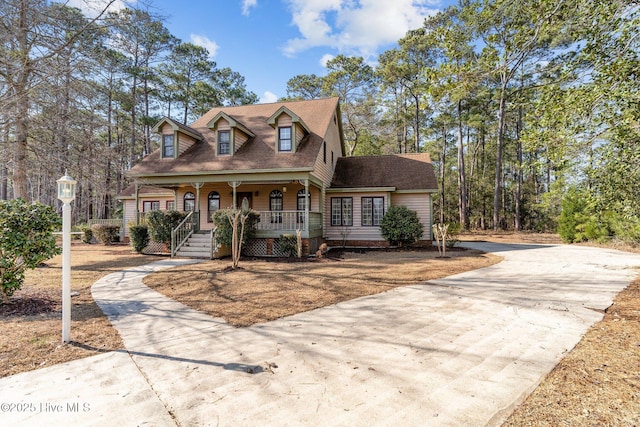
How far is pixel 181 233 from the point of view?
13.8m

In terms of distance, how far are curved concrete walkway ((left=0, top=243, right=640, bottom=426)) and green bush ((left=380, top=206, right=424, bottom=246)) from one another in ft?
30.7

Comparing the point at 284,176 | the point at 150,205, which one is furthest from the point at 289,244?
the point at 150,205

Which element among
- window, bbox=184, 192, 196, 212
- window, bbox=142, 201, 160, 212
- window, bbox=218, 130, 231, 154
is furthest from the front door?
window, bbox=142, 201, 160, 212

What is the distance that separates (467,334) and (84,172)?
11267 mm

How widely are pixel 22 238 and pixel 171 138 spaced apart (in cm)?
1190

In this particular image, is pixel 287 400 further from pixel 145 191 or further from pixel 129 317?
pixel 145 191

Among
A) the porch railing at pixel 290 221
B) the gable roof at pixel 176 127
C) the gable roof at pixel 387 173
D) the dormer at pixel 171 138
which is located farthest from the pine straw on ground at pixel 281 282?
the gable roof at pixel 176 127

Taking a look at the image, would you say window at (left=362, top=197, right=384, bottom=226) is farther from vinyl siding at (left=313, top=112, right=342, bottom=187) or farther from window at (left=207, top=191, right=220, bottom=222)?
window at (left=207, top=191, right=220, bottom=222)

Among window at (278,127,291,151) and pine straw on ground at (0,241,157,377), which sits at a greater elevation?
window at (278,127,291,151)

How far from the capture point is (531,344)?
3.87m

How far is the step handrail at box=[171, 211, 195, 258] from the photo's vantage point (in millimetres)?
13055

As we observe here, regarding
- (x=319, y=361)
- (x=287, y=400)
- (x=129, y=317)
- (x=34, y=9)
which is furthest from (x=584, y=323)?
(x=34, y=9)

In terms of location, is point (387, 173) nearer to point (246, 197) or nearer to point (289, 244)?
point (289, 244)

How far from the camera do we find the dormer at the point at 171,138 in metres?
15.7
